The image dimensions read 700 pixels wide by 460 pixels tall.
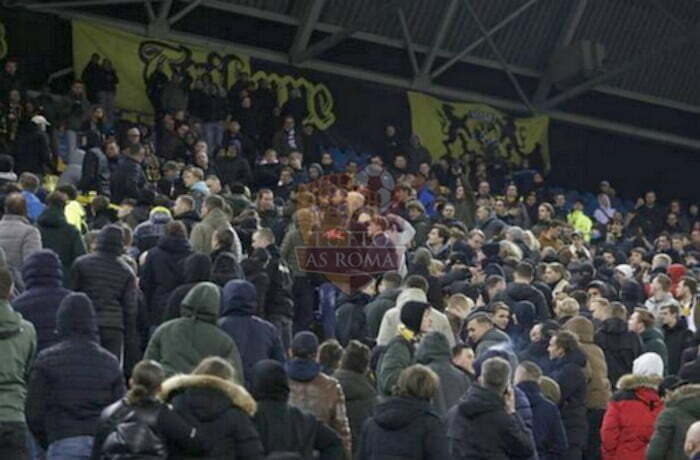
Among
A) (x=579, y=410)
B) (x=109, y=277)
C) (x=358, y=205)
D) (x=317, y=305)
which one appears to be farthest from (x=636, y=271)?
(x=109, y=277)

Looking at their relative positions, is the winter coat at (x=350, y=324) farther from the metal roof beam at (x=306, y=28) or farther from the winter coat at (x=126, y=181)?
the metal roof beam at (x=306, y=28)

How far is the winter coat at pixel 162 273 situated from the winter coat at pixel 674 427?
4.70m

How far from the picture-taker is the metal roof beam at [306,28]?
3206cm

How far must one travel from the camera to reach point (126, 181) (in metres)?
20.7

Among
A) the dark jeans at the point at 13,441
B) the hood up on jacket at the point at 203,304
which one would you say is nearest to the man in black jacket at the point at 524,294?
the hood up on jacket at the point at 203,304

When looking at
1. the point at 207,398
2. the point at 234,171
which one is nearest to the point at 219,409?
the point at 207,398

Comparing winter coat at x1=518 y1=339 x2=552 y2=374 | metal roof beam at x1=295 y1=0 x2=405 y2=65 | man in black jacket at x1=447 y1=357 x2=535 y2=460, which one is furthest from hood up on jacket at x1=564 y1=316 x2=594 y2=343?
metal roof beam at x1=295 y1=0 x2=405 y2=65

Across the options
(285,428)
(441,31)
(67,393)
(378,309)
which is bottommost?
(285,428)

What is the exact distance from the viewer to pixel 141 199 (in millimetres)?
19438

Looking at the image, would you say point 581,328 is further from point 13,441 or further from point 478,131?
point 478,131

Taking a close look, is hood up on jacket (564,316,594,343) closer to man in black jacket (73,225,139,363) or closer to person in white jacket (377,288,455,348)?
person in white jacket (377,288,455,348)

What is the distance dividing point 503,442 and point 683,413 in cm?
135

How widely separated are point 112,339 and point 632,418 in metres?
4.07

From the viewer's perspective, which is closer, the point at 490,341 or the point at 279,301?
the point at 490,341
